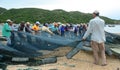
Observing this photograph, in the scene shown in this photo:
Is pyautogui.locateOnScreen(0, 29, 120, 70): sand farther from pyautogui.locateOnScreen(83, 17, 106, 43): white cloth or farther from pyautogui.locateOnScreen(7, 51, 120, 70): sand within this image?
pyautogui.locateOnScreen(83, 17, 106, 43): white cloth

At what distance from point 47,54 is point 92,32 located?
2762mm

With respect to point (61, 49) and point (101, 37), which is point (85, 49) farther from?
point (101, 37)

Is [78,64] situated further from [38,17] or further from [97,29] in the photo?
[38,17]

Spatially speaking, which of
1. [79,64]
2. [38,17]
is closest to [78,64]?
[79,64]

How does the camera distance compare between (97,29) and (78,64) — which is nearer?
(97,29)

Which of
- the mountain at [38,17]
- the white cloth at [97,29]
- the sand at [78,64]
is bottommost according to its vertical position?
the mountain at [38,17]

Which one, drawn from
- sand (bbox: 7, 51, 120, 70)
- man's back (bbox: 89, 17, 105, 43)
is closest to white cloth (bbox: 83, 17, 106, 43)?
man's back (bbox: 89, 17, 105, 43)

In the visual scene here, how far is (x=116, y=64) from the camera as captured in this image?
13.4 metres

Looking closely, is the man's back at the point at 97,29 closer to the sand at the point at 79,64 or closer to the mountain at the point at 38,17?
the sand at the point at 79,64

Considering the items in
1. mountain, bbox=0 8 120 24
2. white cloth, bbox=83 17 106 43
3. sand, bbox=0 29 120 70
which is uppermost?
white cloth, bbox=83 17 106 43

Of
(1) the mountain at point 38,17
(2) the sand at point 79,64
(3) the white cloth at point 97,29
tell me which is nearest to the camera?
(3) the white cloth at point 97,29

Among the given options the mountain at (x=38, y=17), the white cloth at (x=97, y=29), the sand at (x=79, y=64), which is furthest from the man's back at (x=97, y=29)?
the mountain at (x=38, y=17)

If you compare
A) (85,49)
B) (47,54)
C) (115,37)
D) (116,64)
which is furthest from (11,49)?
(115,37)

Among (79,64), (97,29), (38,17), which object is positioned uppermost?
(97,29)
